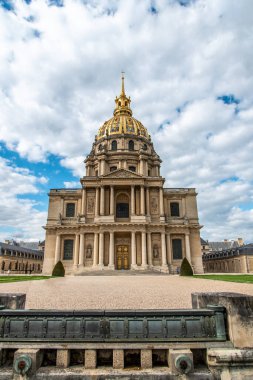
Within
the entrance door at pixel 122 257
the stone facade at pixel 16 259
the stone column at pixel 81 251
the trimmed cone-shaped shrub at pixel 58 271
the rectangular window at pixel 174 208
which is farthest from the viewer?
the stone facade at pixel 16 259

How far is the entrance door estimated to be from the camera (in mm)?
37781

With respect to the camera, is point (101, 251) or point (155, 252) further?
point (155, 252)

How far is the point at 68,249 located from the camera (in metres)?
39.6

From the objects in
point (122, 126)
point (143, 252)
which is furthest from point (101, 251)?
point (122, 126)

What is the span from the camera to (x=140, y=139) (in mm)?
51312

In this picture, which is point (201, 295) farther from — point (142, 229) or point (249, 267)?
point (249, 267)

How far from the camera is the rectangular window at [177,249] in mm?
39178

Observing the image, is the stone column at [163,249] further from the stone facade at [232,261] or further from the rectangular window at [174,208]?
the stone facade at [232,261]

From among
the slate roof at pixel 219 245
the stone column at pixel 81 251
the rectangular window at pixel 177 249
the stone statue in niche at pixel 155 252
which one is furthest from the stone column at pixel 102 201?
the slate roof at pixel 219 245

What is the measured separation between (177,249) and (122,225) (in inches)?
357

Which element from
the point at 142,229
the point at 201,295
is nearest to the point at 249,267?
the point at 142,229

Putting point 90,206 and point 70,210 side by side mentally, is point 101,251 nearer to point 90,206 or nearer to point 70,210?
point 90,206

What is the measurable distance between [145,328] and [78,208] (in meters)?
37.8

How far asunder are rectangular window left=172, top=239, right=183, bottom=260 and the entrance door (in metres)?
6.83
